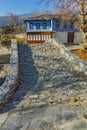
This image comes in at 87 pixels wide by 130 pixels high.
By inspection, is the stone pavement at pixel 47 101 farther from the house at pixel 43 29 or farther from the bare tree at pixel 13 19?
the bare tree at pixel 13 19

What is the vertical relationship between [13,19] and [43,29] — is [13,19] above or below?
above

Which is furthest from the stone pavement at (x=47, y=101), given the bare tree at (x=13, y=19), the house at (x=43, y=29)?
the bare tree at (x=13, y=19)

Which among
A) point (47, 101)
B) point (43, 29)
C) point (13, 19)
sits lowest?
point (47, 101)

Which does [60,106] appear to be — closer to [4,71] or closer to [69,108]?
[69,108]

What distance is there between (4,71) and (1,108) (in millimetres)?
7629

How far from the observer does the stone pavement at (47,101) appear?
18.0ft

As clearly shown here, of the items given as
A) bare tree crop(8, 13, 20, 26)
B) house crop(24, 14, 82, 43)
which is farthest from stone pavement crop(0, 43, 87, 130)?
bare tree crop(8, 13, 20, 26)

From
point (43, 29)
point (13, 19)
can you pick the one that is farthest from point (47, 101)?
point (13, 19)

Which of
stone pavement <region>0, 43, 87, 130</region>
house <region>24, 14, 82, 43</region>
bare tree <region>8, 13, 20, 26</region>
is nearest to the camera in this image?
stone pavement <region>0, 43, 87, 130</region>

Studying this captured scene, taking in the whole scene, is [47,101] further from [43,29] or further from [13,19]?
[13,19]

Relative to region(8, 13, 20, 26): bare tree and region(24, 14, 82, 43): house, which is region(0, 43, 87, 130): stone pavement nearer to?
region(24, 14, 82, 43): house

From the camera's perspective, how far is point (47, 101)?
23.2ft

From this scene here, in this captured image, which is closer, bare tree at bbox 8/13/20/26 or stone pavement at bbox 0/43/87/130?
stone pavement at bbox 0/43/87/130

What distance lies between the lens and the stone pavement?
216 inches
